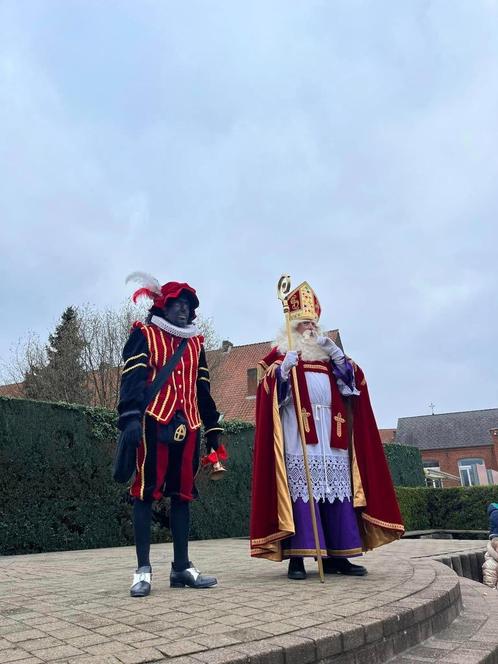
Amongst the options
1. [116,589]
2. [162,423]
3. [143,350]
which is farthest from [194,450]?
[116,589]

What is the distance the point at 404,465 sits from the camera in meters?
19.1

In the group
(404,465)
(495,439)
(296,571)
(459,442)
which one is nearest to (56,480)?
(296,571)

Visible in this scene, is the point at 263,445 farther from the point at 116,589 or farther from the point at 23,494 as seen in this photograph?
the point at 23,494

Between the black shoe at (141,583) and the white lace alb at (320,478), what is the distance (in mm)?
1206

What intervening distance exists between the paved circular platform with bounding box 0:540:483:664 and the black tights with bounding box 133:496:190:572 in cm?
20

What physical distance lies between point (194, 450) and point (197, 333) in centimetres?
80

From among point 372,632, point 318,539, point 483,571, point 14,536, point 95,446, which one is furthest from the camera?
point 95,446

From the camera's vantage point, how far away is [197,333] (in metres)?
3.91

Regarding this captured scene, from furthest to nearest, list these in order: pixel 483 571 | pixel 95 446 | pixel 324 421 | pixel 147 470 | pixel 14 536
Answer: pixel 95 446, pixel 14 536, pixel 483 571, pixel 324 421, pixel 147 470

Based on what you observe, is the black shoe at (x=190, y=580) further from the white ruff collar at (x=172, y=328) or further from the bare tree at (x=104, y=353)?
the bare tree at (x=104, y=353)

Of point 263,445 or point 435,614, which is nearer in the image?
point 435,614

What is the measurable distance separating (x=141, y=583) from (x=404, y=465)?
1718 centimetres

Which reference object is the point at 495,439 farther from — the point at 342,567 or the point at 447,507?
the point at 342,567

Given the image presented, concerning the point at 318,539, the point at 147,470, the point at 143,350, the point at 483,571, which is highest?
the point at 143,350
